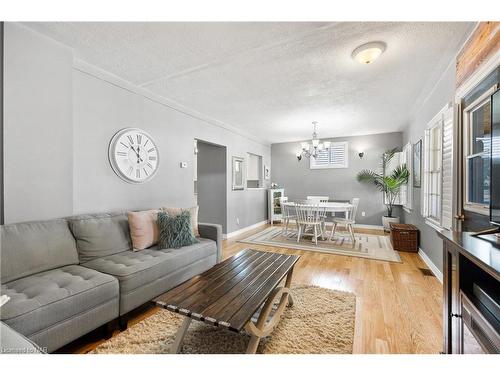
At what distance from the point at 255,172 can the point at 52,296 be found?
17.4 ft

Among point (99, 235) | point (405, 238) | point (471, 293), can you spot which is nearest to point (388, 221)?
point (405, 238)

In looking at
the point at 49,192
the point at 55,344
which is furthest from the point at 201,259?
the point at 49,192

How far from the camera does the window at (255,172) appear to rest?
247 inches

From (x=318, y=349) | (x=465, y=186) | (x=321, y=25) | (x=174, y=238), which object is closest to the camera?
(x=318, y=349)

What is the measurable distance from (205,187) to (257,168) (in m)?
1.97

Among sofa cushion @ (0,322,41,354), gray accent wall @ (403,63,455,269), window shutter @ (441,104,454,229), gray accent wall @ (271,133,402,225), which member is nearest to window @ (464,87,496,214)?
window shutter @ (441,104,454,229)

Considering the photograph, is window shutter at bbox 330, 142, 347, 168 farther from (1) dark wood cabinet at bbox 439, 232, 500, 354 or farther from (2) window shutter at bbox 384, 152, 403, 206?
(1) dark wood cabinet at bbox 439, 232, 500, 354

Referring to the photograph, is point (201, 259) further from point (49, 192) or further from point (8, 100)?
point (8, 100)

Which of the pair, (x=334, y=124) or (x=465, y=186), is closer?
(x=465, y=186)

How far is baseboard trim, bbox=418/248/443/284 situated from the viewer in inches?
101

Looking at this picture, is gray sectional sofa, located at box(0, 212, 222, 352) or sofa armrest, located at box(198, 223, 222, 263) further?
sofa armrest, located at box(198, 223, 222, 263)

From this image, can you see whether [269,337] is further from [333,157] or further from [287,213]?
[333,157]

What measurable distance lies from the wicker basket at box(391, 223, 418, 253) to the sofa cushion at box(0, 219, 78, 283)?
14.3ft

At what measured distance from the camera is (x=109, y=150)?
2564 millimetres
